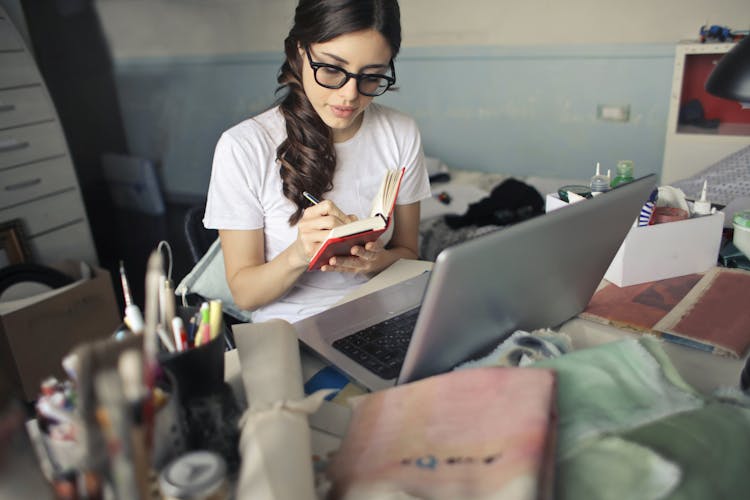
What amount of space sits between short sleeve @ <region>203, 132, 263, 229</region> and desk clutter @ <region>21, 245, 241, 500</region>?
1.88 feet

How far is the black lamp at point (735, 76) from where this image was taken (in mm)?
884

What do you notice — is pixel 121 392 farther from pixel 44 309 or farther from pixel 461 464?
pixel 44 309

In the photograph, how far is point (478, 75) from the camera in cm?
295

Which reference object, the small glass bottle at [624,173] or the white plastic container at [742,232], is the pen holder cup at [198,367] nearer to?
the small glass bottle at [624,173]

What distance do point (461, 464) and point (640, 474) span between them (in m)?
0.15

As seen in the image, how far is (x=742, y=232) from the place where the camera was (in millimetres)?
1131

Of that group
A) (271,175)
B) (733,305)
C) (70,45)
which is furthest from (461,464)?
(70,45)

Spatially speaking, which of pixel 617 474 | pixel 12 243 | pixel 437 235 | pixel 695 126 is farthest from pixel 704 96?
pixel 12 243

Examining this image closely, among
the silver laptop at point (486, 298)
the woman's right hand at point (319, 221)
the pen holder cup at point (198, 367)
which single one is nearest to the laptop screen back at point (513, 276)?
the silver laptop at point (486, 298)

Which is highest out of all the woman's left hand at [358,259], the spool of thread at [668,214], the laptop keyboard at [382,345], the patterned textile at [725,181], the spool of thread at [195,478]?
the spool of thread at [195,478]

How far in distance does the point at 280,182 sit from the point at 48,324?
1367 millimetres

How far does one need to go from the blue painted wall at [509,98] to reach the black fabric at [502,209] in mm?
742

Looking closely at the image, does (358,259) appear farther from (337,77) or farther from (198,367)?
(198,367)

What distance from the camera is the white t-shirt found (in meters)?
1.24
